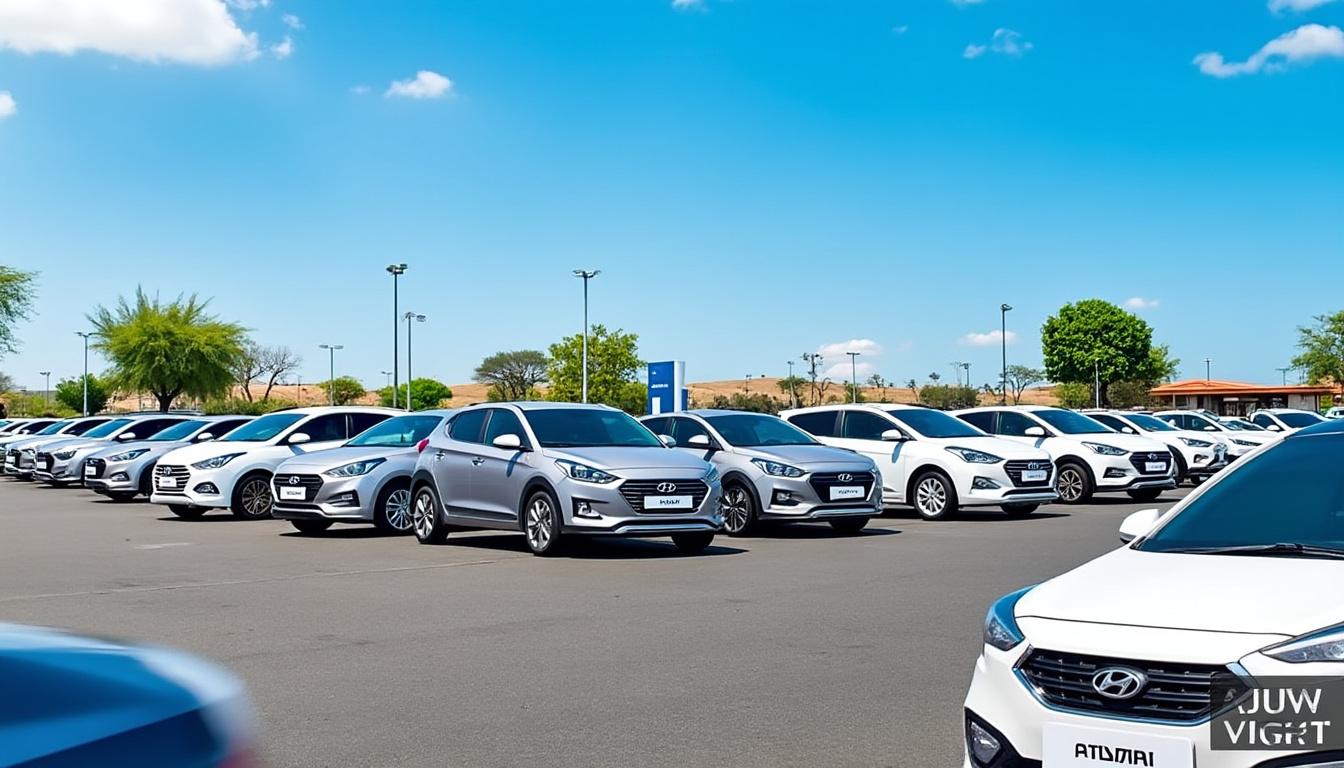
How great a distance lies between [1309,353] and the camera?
9069 centimetres

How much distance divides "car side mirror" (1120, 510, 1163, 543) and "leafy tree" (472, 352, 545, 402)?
373 ft

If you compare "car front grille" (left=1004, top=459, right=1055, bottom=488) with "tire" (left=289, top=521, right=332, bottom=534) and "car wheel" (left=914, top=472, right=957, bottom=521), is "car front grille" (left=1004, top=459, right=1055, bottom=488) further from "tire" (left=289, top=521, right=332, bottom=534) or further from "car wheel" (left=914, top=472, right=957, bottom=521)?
"tire" (left=289, top=521, right=332, bottom=534)

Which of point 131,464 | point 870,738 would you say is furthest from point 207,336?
point 870,738

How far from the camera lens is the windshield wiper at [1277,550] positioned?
4.57 m

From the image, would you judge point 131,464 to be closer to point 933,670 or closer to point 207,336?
point 933,670

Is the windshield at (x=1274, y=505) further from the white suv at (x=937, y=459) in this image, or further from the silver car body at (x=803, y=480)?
the white suv at (x=937, y=459)

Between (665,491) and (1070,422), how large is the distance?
12605mm

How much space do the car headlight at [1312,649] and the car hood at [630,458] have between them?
398 inches

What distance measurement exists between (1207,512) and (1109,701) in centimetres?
167

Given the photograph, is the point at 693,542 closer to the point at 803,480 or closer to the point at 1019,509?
the point at 803,480

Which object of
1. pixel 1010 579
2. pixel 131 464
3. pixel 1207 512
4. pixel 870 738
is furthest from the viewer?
pixel 131 464

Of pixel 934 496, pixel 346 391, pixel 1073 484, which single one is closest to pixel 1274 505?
pixel 934 496

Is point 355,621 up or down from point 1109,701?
down

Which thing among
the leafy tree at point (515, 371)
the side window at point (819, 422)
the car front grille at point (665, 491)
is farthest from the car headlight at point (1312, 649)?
the leafy tree at point (515, 371)
